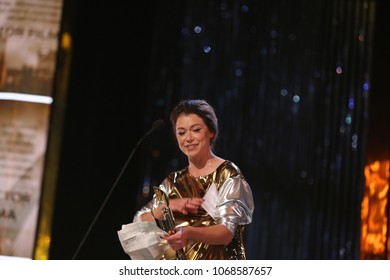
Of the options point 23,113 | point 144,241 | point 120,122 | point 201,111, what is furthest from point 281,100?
point 144,241

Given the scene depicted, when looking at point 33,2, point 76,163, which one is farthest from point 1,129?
point 33,2

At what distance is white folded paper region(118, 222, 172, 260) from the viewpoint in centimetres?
221

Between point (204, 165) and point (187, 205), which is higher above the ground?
point (204, 165)

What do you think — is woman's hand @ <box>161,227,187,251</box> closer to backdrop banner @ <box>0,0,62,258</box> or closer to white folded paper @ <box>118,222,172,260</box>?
white folded paper @ <box>118,222,172,260</box>

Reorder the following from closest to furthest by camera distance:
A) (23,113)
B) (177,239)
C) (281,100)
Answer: (177,239)
(23,113)
(281,100)

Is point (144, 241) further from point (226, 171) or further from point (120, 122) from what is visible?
point (120, 122)

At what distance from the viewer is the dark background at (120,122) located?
3.51 metres

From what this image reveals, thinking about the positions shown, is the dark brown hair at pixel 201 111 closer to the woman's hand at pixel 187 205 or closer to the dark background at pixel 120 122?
the woman's hand at pixel 187 205

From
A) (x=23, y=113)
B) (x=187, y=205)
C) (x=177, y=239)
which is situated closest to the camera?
(x=177, y=239)

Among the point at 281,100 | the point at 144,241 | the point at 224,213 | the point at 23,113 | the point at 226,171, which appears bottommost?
the point at 144,241

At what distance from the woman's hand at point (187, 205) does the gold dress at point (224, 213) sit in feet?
0.05

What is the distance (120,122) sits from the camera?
143 inches

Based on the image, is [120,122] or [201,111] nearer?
[201,111]

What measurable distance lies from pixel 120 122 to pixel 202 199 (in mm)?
1429
